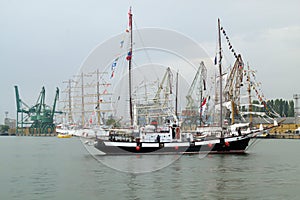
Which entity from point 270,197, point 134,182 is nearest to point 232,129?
point 134,182

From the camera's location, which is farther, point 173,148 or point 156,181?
point 173,148

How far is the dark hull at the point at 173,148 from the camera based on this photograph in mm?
64688

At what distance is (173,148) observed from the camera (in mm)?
64938

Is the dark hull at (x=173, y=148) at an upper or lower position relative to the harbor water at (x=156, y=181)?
upper

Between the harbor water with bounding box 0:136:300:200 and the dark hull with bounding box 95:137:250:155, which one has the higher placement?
the dark hull with bounding box 95:137:250:155

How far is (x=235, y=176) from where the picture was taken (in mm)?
42000

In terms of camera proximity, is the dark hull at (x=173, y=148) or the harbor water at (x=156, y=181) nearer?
the harbor water at (x=156, y=181)

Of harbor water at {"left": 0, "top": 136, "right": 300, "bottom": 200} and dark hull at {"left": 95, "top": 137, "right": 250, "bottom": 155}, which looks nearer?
harbor water at {"left": 0, "top": 136, "right": 300, "bottom": 200}

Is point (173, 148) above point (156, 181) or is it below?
above

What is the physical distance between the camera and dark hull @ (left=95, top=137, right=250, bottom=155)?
6469cm

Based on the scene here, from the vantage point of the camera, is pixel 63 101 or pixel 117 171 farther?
pixel 63 101

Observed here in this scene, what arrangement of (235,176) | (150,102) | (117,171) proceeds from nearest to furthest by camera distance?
(235,176), (117,171), (150,102)

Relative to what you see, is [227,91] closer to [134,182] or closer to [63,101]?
[134,182]

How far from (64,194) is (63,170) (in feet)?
52.2
